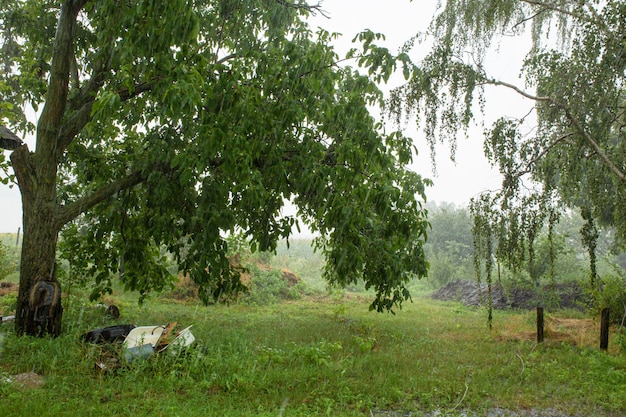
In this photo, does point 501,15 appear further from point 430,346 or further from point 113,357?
point 113,357

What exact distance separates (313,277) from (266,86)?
67.7 feet

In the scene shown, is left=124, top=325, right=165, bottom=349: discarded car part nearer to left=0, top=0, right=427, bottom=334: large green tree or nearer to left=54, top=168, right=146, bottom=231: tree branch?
left=0, top=0, right=427, bottom=334: large green tree

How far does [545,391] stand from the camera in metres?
6.46

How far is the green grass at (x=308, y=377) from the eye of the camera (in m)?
5.11

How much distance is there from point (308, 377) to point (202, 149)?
3501 mm

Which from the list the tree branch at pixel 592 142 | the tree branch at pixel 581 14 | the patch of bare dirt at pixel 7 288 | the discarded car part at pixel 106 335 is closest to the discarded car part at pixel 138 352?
the discarded car part at pixel 106 335

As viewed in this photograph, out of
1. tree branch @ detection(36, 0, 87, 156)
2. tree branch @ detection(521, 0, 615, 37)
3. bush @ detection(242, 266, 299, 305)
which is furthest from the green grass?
bush @ detection(242, 266, 299, 305)

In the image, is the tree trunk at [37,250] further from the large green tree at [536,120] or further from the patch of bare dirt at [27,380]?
the large green tree at [536,120]

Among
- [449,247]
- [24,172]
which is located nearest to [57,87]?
[24,172]

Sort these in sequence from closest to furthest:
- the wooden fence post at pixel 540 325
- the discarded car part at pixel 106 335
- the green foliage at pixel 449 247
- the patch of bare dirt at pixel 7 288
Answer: the discarded car part at pixel 106 335 → the wooden fence post at pixel 540 325 → the patch of bare dirt at pixel 7 288 → the green foliage at pixel 449 247

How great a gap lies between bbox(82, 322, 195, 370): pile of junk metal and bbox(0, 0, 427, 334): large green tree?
85cm

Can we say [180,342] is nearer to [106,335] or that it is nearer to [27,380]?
[106,335]

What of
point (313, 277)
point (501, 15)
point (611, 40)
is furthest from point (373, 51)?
point (313, 277)

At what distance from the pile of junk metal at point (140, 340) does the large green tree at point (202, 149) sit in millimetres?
850
